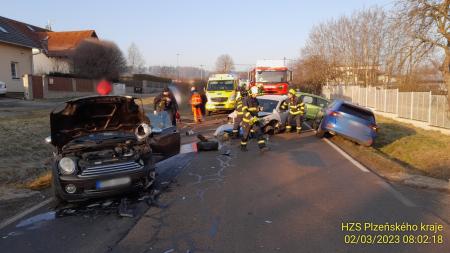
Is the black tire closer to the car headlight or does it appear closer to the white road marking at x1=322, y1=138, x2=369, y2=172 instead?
the white road marking at x1=322, y1=138, x2=369, y2=172

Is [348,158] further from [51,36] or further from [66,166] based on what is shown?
[51,36]

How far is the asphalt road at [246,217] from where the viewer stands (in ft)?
16.3

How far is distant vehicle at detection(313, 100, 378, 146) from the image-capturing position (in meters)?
13.5

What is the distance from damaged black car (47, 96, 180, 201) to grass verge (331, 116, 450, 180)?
5311 millimetres

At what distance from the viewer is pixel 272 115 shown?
15.6m

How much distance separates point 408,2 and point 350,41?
93.2 ft

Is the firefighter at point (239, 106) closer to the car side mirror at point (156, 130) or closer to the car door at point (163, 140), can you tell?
the car door at point (163, 140)

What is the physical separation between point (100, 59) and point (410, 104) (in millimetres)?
17444

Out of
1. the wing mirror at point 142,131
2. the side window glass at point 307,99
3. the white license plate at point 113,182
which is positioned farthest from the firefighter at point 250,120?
the side window glass at point 307,99

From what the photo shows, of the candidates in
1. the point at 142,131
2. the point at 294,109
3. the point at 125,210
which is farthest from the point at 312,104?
the point at 125,210

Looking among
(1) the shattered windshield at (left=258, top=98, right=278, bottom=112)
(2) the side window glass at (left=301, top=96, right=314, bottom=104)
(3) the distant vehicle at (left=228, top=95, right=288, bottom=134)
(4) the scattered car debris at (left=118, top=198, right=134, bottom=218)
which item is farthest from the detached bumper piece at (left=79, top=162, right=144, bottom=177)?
(2) the side window glass at (left=301, top=96, right=314, bottom=104)

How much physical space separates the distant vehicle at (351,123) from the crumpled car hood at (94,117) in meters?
7.54

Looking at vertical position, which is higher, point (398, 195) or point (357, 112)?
point (357, 112)

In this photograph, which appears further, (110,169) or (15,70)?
(15,70)
